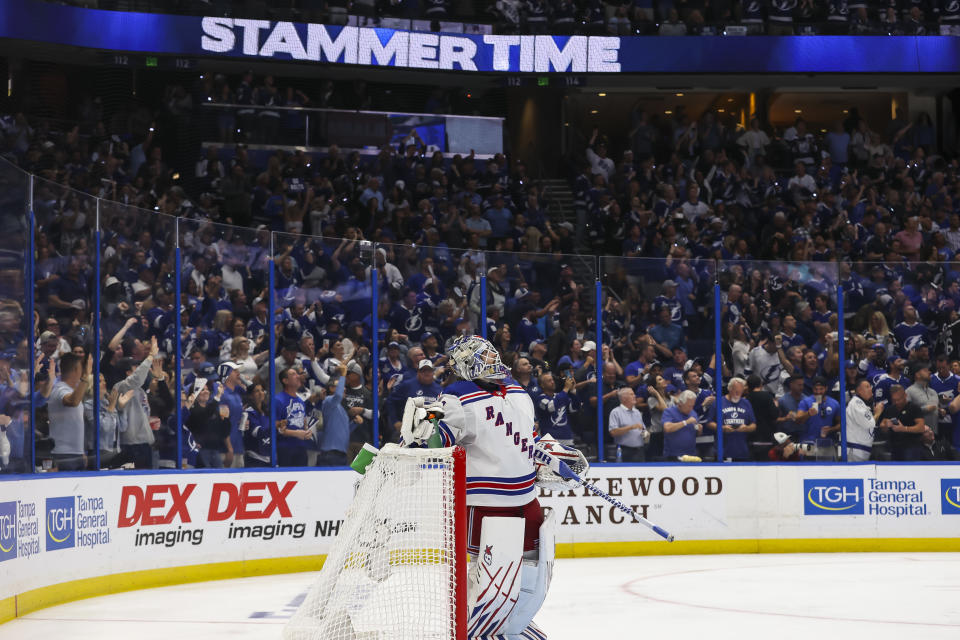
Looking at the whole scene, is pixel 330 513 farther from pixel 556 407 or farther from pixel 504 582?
pixel 504 582

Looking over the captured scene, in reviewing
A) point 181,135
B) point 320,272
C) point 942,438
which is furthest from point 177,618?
point 181,135

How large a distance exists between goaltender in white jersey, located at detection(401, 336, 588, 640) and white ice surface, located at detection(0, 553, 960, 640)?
148 cm

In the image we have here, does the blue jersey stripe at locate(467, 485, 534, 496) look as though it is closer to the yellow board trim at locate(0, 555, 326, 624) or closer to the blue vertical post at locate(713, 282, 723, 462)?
the yellow board trim at locate(0, 555, 326, 624)

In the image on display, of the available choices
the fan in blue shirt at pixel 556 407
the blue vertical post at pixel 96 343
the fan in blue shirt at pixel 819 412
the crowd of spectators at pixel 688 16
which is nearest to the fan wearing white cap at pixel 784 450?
the fan in blue shirt at pixel 819 412

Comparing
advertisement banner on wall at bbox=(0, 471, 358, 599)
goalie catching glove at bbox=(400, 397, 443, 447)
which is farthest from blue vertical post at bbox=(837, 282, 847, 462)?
goalie catching glove at bbox=(400, 397, 443, 447)

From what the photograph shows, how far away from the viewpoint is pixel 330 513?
9.77 m

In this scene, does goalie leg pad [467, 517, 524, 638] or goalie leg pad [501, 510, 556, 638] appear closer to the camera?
goalie leg pad [467, 517, 524, 638]

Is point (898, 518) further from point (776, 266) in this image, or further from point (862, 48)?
point (862, 48)

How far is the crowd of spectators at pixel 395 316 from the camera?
27.8ft

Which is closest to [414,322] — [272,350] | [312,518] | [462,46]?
[272,350]

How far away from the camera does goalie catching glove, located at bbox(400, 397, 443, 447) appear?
4.99m

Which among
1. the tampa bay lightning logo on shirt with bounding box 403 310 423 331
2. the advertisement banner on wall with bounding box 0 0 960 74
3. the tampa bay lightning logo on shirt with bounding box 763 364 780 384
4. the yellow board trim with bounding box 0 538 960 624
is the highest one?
the advertisement banner on wall with bounding box 0 0 960 74

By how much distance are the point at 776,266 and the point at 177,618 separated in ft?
20.2

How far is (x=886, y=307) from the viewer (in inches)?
429
